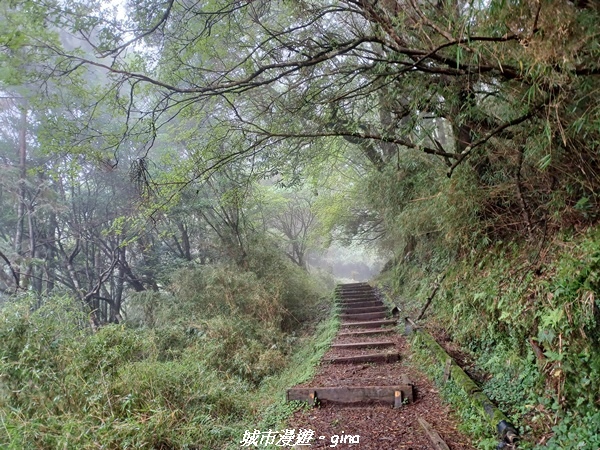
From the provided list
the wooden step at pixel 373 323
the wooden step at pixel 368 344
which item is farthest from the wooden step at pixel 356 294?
the wooden step at pixel 368 344

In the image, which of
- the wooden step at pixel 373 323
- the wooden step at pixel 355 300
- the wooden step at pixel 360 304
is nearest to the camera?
the wooden step at pixel 373 323

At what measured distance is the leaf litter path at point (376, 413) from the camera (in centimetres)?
292

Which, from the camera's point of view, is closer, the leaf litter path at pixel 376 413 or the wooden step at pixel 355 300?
the leaf litter path at pixel 376 413

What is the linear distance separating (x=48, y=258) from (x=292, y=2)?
12.8 meters

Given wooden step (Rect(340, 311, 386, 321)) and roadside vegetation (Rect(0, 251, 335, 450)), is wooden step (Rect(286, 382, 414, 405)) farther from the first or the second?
wooden step (Rect(340, 311, 386, 321))

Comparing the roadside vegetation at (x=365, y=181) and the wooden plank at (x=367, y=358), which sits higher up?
the roadside vegetation at (x=365, y=181)

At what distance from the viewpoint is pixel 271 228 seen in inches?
806

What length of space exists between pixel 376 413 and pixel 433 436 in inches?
30.3

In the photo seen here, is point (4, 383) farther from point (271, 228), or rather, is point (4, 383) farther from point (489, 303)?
point (271, 228)

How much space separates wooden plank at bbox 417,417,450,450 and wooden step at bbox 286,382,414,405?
48 centimetres

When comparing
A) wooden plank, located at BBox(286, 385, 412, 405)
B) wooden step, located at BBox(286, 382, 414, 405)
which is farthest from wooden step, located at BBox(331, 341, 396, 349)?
wooden plank, located at BBox(286, 385, 412, 405)

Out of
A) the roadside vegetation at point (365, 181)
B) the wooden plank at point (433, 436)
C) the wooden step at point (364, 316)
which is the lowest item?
the wooden step at point (364, 316)

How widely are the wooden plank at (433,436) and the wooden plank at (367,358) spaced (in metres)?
1.75

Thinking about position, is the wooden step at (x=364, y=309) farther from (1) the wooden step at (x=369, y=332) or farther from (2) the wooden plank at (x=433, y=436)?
(2) the wooden plank at (x=433, y=436)
